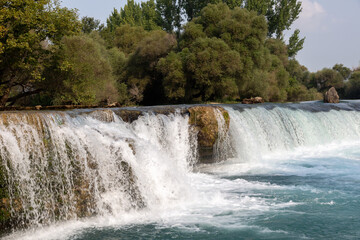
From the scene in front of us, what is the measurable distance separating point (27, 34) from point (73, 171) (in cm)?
1128

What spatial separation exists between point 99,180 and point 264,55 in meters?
26.3

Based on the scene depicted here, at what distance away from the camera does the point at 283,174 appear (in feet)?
38.2

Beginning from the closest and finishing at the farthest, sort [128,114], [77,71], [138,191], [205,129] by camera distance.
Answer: [138,191]
[128,114]
[205,129]
[77,71]

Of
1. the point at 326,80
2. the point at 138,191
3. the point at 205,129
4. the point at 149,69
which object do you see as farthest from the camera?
the point at 326,80

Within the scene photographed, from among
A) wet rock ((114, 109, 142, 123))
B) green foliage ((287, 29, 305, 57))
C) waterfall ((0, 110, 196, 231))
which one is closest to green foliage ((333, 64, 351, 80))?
green foliage ((287, 29, 305, 57))

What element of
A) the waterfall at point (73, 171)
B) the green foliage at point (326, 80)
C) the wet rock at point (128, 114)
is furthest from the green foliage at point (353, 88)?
the waterfall at point (73, 171)

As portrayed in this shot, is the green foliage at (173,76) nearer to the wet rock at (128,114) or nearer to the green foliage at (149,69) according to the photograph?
the green foliage at (149,69)

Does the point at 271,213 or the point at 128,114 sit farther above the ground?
the point at 128,114

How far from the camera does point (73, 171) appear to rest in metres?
7.95

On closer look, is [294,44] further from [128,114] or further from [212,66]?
[128,114]

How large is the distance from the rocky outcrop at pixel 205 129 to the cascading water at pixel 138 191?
1.14 meters

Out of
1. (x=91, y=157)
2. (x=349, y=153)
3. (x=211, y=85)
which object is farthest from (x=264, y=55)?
(x=91, y=157)

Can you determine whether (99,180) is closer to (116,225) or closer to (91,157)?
(91,157)

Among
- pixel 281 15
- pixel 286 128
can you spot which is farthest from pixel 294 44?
pixel 286 128
